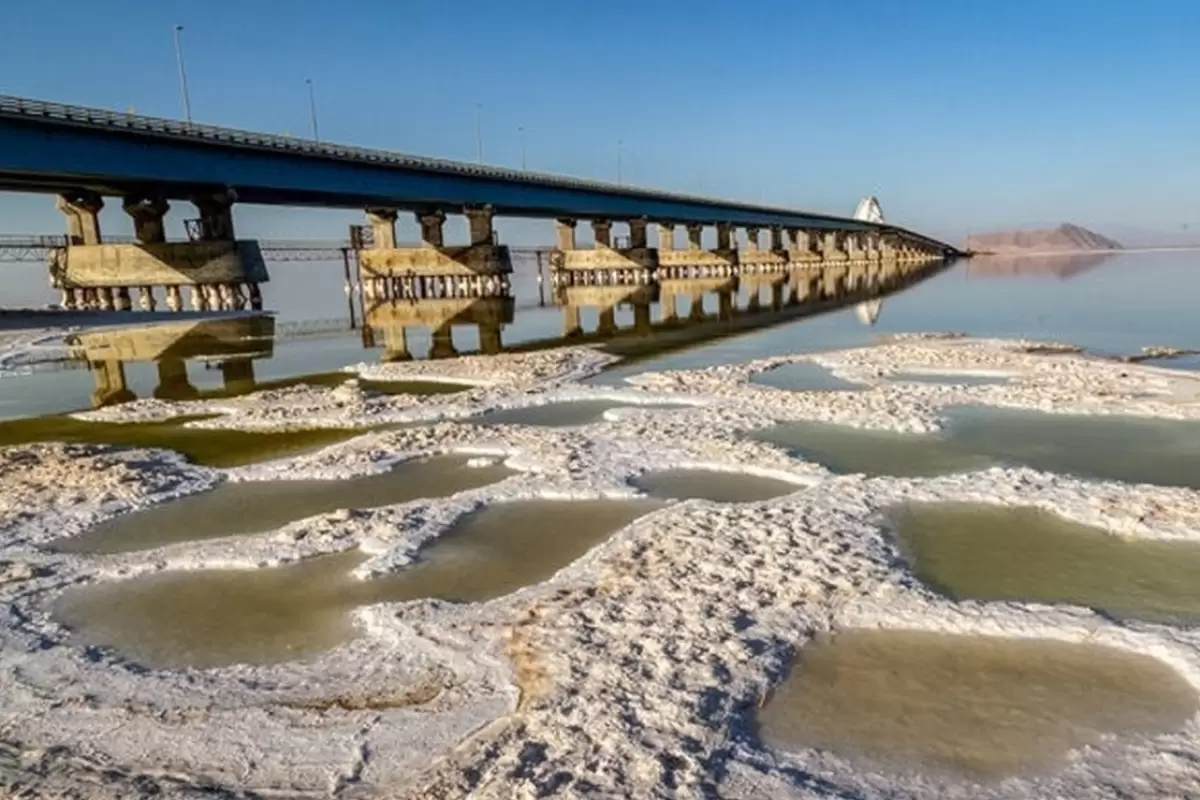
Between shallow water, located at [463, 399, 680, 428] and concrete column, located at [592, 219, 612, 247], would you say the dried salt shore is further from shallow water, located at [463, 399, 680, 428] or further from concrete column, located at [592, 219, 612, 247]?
concrete column, located at [592, 219, 612, 247]

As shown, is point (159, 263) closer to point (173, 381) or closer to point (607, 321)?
point (607, 321)

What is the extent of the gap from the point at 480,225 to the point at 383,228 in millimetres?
8472

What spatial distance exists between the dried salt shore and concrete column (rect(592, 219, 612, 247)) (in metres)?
77.4

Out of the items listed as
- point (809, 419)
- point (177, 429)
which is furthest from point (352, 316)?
point (809, 419)

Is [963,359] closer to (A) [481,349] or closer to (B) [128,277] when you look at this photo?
(A) [481,349]

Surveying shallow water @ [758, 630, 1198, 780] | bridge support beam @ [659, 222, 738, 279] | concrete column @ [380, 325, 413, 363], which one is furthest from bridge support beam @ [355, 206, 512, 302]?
shallow water @ [758, 630, 1198, 780]

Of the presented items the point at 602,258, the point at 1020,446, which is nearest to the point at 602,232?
the point at 602,258

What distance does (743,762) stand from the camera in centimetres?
434

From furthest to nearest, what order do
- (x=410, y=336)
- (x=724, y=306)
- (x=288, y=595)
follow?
1. (x=724, y=306)
2. (x=410, y=336)
3. (x=288, y=595)

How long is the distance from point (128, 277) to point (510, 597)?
168 feet

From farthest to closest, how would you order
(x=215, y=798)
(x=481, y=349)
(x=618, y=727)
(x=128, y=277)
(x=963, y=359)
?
(x=128, y=277)
(x=481, y=349)
(x=963, y=359)
(x=618, y=727)
(x=215, y=798)

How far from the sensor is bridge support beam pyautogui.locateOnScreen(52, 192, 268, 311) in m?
48.2

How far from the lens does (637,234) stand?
8800 centimetres

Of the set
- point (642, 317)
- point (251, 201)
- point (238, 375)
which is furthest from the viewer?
point (251, 201)
